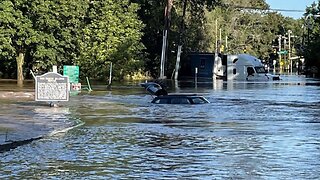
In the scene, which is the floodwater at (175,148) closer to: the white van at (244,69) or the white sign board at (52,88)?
the white sign board at (52,88)

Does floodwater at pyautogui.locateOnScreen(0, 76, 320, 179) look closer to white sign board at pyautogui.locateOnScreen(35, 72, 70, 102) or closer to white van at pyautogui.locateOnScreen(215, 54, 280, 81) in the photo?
white sign board at pyautogui.locateOnScreen(35, 72, 70, 102)

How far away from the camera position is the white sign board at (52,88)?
29.4m

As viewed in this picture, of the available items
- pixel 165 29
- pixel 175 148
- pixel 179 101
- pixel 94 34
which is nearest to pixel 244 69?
pixel 165 29

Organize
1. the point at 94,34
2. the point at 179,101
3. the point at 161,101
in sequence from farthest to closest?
the point at 94,34 < the point at 161,101 < the point at 179,101

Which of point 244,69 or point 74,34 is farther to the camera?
point 244,69

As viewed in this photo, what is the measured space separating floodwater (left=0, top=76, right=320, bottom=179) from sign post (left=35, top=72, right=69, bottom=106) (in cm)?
232

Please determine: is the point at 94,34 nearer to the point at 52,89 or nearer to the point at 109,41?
the point at 109,41

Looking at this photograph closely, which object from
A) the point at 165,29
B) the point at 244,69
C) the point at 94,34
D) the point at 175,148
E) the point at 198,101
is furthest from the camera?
the point at 244,69

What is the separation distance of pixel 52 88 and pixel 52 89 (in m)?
0.06

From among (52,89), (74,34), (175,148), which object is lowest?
(175,148)

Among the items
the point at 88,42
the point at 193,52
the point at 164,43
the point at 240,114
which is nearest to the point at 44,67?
the point at 88,42

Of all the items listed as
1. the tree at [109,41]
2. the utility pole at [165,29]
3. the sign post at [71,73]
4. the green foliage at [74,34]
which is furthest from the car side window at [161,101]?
the utility pole at [165,29]

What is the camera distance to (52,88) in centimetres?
2959

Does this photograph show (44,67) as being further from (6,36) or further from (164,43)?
(164,43)
